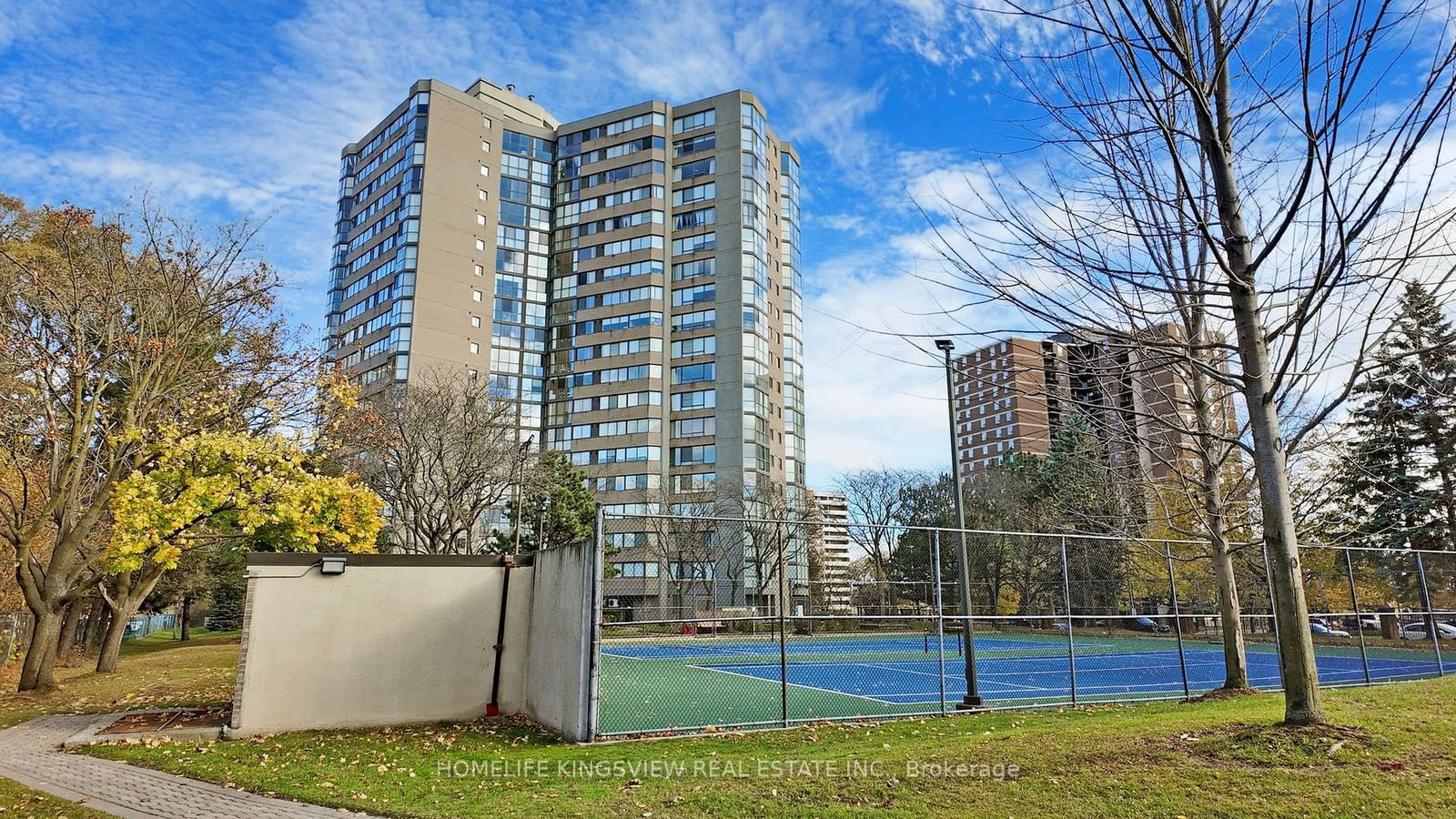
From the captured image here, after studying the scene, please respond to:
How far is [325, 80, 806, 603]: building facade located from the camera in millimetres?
59906

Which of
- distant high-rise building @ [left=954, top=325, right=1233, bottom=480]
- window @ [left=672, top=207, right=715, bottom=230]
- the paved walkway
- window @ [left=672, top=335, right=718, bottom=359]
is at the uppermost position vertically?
window @ [left=672, top=207, right=715, bottom=230]

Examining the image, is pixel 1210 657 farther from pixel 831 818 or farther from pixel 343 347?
pixel 343 347

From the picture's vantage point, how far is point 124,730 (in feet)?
32.3

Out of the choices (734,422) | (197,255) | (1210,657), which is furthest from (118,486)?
(734,422)

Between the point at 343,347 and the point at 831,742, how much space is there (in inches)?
2622

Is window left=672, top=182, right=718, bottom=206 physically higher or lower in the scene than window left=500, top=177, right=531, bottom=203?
lower

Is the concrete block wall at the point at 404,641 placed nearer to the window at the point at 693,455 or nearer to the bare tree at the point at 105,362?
the bare tree at the point at 105,362

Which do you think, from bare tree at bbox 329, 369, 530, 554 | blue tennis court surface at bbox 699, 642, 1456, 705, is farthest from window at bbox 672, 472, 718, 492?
blue tennis court surface at bbox 699, 642, 1456, 705

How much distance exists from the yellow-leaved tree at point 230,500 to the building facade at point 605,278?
1632 inches

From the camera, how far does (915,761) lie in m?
7.11

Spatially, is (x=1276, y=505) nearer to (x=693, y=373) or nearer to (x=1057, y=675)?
(x=1057, y=675)

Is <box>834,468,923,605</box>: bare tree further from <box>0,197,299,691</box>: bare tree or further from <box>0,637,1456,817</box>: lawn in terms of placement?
<box>0,637,1456,817</box>: lawn

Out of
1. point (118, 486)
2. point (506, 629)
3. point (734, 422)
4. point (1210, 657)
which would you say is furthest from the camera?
point (734, 422)

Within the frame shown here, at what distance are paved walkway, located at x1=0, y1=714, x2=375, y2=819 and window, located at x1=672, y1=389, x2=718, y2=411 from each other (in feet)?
168
